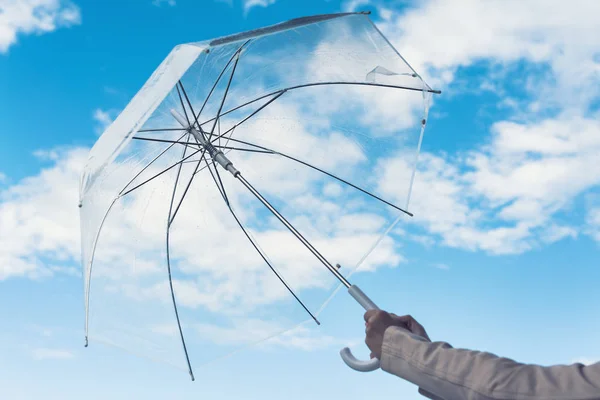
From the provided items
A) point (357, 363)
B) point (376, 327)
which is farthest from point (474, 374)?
point (357, 363)

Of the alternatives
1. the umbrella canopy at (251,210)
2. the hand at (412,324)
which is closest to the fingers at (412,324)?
the hand at (412,324)

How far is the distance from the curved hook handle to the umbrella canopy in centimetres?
246

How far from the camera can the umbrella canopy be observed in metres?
5.04

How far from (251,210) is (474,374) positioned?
3.76 m

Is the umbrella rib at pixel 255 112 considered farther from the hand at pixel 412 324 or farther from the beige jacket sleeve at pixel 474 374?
the beige jacket sleeve at pixel 474 374

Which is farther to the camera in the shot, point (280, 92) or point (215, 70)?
point (280, 92)

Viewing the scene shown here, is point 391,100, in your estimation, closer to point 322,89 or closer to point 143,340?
point 322,89

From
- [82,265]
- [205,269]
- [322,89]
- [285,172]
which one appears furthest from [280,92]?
[82,265]

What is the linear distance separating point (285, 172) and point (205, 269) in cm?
118

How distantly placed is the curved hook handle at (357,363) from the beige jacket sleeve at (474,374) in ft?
2.01

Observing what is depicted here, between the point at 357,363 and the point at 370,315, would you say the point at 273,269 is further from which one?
the point at 370,315

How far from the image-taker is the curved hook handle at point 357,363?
249 cm

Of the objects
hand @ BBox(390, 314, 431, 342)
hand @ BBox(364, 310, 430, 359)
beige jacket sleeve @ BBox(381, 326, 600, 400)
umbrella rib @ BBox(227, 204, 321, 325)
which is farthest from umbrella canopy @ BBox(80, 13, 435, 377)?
beige jacket sleeve @ BBox(381, 326, 600, 400)

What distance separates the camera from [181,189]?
521 centimetres
